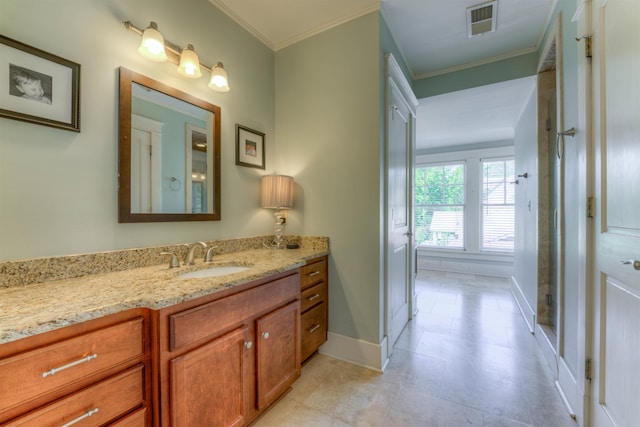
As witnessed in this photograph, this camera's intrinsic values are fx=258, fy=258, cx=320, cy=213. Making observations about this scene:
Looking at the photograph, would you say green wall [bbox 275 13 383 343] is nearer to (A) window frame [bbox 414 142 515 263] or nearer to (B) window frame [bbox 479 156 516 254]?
(A) window frame [bbox 414 142 515 263]

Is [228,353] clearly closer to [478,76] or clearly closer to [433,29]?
[433,29]

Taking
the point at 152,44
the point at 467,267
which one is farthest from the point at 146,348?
the point at 467,267

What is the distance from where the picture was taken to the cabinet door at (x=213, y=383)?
3.25 ft

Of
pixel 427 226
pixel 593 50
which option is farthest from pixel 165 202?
pixel 427 226

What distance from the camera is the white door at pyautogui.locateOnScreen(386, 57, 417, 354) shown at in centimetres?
208

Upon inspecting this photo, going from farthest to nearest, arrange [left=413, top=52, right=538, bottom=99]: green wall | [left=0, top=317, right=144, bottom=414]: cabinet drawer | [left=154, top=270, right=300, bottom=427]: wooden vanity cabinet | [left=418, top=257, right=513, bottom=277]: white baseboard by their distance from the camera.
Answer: [left=418, top=257, right=513, bottom=277]: white baseboard
[left=413, top=52, right=538, bottom=99]: green wall
[left=154, top=270, right=300, bottom=427]: wooden vanity cabinet
[left=0, top=317, right=144, bottom=414]: cabinet drawer

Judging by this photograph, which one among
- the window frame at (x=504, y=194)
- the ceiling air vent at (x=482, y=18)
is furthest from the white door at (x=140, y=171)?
the window frame at (x=504, y=194)

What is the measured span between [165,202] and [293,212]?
3.32ft

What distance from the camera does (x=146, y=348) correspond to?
933 mm

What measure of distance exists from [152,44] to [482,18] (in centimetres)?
239

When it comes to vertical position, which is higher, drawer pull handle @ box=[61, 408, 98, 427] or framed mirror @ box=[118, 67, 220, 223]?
framed mirror @ box=[118, 67, 220, 223]

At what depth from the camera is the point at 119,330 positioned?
866 mm

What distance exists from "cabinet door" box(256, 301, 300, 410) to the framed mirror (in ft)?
2.75

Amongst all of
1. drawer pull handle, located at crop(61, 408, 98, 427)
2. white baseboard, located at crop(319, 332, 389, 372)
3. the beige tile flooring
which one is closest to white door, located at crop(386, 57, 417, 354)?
white baseboard, located at crop(319, 332, 389, 372)
